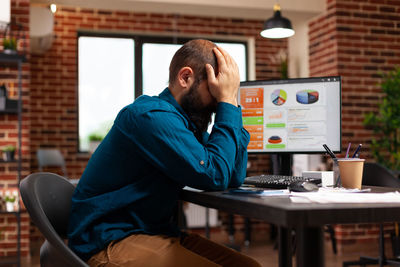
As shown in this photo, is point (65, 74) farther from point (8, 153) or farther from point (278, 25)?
point (278, 25)

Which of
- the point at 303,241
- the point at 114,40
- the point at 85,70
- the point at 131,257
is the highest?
the point at 114,40

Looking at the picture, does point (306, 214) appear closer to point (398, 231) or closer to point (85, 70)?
point (398, 231)

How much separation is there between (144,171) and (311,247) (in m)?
0.59

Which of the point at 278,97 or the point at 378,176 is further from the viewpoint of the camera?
the point at 378,176

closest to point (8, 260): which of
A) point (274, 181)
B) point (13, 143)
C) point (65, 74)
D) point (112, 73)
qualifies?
point (13, 143)

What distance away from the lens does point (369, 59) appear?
5168 mm

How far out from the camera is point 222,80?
4.91 feet

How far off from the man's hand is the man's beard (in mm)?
51

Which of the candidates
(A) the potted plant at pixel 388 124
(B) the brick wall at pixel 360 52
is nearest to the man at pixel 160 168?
(A) the potted plant at pixel 388 124

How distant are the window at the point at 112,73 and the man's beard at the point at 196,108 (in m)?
4.71

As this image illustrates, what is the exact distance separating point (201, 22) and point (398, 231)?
356 cm

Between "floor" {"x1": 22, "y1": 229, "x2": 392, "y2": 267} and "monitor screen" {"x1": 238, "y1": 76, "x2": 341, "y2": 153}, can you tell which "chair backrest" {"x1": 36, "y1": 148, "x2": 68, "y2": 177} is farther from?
"monitor screen" {"x1": 238, "y1": 76, "x2": 341, "y2": 153}

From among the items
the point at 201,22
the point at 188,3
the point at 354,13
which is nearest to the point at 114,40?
the point at 201,22

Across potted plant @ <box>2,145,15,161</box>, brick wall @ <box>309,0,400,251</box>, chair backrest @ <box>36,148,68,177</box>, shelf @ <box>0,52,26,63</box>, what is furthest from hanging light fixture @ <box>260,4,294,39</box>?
chair backrest @ <box>36,148,68,177</box>
